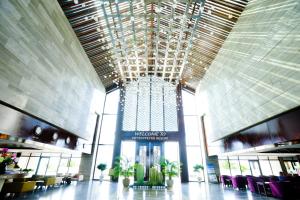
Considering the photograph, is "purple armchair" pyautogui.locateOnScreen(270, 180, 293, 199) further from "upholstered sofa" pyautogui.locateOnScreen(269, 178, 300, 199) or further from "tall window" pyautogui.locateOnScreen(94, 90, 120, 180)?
"tall window" pyautogui.locateOnScreen(94, 90, 120, 180)

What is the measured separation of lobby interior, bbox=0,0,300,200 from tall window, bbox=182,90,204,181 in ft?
0.28

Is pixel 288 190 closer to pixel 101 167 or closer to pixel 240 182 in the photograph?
pixel 240 182

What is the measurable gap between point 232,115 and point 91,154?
1018 cm

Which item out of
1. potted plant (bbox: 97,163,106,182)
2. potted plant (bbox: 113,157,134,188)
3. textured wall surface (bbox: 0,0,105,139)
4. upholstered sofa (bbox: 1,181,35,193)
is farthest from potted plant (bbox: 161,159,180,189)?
upholstered sofa (bbox: 1,181,35,193)

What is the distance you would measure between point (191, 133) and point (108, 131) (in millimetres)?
7012

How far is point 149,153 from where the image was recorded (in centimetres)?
1163

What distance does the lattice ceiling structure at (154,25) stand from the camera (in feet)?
20.7

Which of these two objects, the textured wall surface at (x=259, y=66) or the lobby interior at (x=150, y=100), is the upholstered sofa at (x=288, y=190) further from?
the textured wall surface at (x=259, y=66)

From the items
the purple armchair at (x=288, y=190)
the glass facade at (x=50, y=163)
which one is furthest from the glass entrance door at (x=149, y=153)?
the purple armchair at (x=288, y=190)

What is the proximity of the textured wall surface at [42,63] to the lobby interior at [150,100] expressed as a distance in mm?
37

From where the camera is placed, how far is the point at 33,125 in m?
5.51

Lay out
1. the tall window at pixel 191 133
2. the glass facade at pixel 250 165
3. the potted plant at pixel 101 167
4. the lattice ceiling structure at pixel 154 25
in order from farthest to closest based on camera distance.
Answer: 1. the tall window at pixel 191 133
2. the glass facade at pixel 250 165
3. the potted plant at pixel 101 167
4. the lattice ceiling structure at pixel 154 25

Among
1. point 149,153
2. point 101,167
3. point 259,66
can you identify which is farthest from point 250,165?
point 101,167

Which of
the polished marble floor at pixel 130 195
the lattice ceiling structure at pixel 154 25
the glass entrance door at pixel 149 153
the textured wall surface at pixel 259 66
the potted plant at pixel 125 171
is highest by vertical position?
the lattice ceiling structure at pixel 154 25
